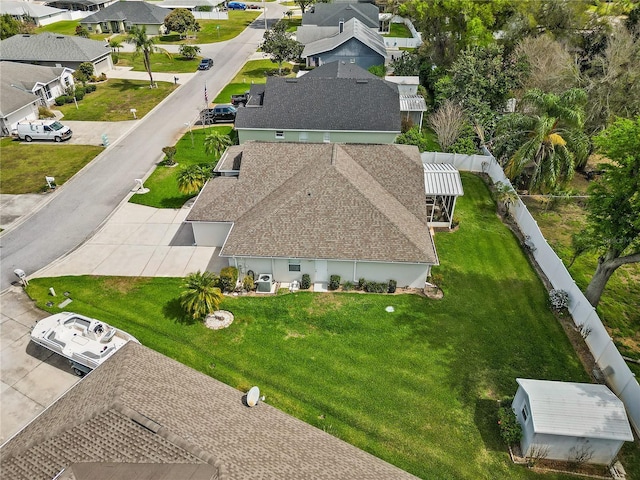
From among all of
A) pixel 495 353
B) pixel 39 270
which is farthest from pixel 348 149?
pixel 39 270

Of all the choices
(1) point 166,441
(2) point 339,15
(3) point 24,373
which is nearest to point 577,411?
(1) point 166,441

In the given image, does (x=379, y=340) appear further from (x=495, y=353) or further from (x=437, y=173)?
(x=437, y=173)

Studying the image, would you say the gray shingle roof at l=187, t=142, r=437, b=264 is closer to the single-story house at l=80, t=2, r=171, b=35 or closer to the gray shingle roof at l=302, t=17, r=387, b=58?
the gray shingle roof at l=302, t=17, r=387, b=58

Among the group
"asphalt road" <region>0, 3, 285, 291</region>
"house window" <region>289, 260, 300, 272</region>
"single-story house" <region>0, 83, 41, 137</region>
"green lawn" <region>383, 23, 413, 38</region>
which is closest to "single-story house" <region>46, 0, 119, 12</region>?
"asphalt road" <region>0, 3, 285, 291</region>

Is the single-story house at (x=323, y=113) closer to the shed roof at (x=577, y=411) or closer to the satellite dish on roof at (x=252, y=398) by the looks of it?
the shed roof at (x=577, y=411)

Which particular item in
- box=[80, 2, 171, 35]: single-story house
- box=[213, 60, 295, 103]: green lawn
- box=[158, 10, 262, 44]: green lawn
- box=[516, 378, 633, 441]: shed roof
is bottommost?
box=[516, 378, 633, 441]: shed roof
